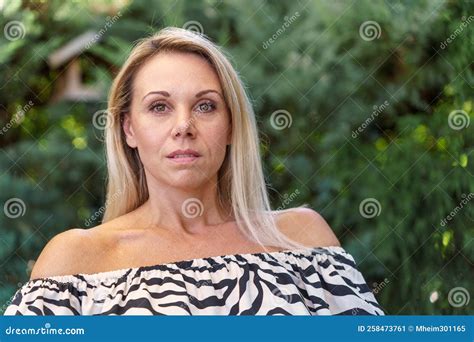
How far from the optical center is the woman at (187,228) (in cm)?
201

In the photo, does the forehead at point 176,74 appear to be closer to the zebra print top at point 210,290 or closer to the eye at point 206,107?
the eye at point 206,107

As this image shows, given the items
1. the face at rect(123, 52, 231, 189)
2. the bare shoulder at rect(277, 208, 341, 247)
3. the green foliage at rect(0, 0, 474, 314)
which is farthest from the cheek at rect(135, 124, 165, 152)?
the green foliage at rect(0, 0, 474, 314)

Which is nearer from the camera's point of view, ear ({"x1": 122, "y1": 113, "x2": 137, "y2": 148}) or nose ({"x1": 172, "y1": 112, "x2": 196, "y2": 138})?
nose ({"x1": 172, "y1": 112, "x2": 196, "y2": 138})

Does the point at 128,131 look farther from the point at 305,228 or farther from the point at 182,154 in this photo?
the point at 305,228

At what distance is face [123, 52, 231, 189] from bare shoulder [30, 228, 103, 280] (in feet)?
0.88

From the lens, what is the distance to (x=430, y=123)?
9.58 feet

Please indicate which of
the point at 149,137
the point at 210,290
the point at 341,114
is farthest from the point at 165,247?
the point at 341,114

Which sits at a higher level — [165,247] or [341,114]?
[341,114]

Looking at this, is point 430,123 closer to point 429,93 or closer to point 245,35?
point 429,93

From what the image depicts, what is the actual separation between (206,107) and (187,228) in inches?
12.8

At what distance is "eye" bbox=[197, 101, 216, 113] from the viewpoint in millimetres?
2107

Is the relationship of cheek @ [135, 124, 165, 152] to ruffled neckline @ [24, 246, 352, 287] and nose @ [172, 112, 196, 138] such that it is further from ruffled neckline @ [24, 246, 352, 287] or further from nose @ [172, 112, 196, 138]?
ruffled neckline @ [24, 246, 352, 287]

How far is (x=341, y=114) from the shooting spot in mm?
2895

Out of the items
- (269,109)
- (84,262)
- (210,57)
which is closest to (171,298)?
(84,262)
